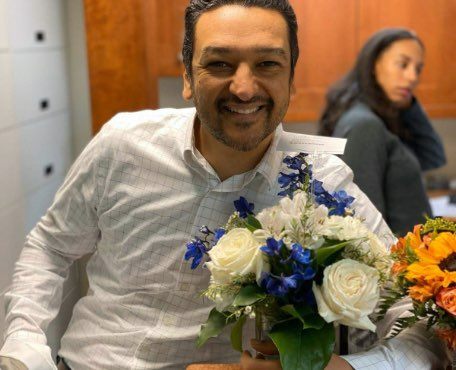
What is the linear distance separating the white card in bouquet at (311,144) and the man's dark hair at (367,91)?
129cm

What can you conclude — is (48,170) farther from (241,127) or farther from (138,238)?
(241,127)

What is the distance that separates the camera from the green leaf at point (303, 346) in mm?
1049

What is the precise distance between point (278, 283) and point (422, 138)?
1.98 m

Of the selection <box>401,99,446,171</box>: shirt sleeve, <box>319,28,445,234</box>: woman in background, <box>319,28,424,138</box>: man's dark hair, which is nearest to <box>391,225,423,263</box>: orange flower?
<box>319,28,445,234</box>: woman in background

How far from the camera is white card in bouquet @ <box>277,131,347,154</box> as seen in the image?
4.17 feet

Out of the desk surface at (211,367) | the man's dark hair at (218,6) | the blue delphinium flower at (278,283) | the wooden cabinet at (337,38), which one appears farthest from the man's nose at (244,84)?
the wooden cabinet at (337,38)

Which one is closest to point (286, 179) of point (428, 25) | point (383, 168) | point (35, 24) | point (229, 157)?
point (229, 157)

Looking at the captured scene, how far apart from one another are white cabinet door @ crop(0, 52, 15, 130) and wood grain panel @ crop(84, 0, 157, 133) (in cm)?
37

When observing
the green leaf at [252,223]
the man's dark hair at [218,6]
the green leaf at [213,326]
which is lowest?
the green leaf at [213,326]

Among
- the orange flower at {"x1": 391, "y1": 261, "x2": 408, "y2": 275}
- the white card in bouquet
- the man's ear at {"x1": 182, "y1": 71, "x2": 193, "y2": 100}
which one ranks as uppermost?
the man's ear at {"x1": 182, "y1": 71, "x2": 193, "y2": 100}

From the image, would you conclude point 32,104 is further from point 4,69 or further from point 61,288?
point 61,288

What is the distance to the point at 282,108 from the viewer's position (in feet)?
4.33

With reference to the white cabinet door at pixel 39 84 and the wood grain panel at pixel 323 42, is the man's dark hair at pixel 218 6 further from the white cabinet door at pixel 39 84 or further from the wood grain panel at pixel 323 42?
the wood grain panel at pixel 323 42

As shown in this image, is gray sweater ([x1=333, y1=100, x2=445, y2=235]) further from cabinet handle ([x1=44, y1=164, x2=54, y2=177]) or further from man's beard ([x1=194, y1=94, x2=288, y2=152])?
cabinet handle ([x1=44, y1=164, x2=54, y2=177])
